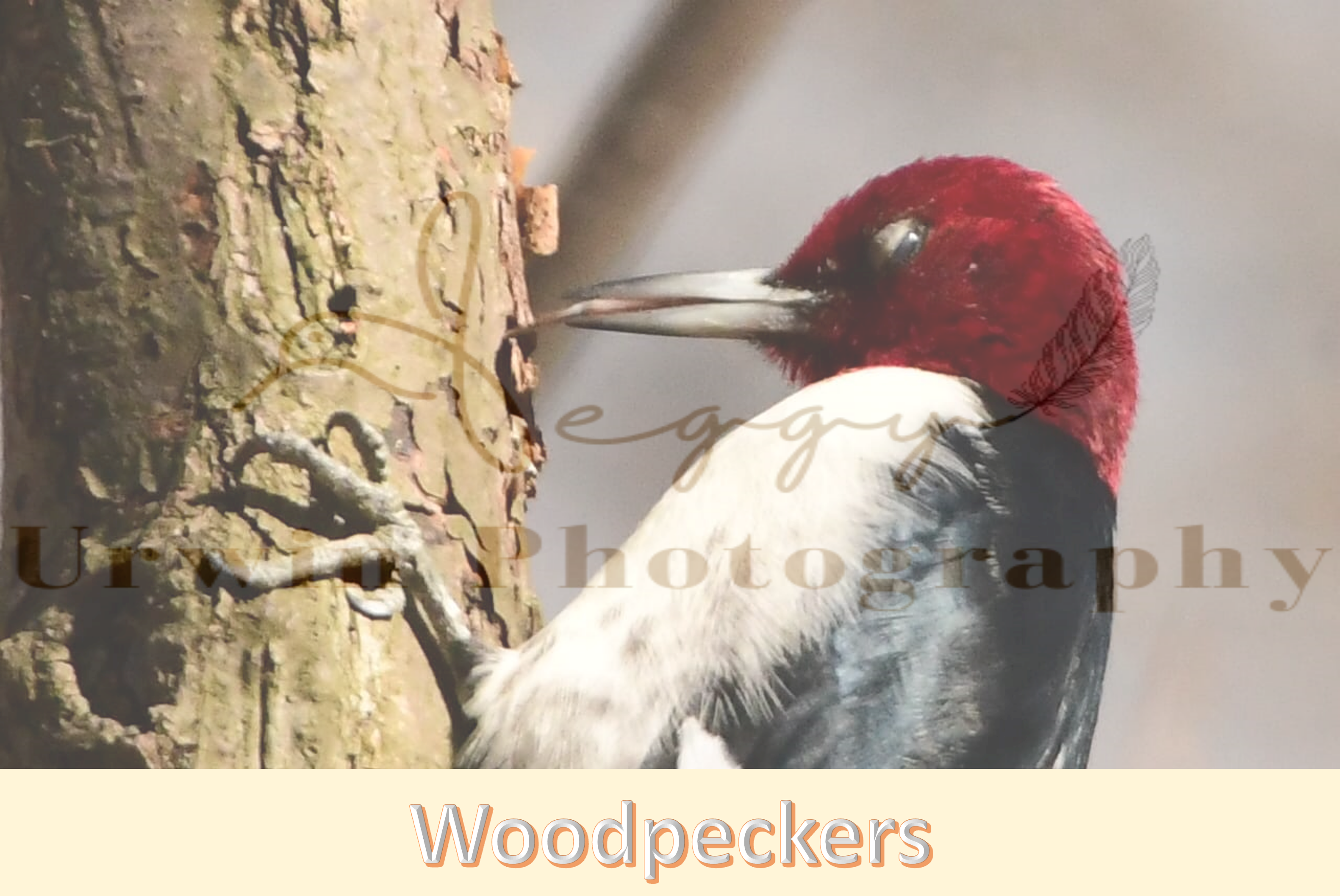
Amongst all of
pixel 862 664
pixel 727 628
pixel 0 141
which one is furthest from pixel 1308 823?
pixel 0 141

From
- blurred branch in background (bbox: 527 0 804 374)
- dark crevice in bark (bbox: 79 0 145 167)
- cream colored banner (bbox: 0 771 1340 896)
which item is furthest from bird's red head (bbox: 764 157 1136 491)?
dark crevice in bark (bbox: 79 0 145 167)

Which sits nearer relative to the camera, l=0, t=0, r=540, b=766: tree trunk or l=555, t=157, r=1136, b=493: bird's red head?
l=0, t=0, r=540, b=766: tree trunk

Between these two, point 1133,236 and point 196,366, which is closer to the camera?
point 196,366

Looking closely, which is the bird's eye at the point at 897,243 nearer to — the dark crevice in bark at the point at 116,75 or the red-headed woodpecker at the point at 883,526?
the red-headed woodpecker at the point at 883,526

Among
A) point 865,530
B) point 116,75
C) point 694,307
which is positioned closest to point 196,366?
point 116,75

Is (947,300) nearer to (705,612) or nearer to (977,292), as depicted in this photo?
(977,292)

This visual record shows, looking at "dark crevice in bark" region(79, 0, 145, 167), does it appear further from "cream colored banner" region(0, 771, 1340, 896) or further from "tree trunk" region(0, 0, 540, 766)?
"cream colored banner" region(0, 771, 1340, 896)

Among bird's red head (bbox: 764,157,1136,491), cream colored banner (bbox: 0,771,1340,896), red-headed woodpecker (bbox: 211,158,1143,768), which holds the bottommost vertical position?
cream colored banner (bbox: 0,771,1340,896)
